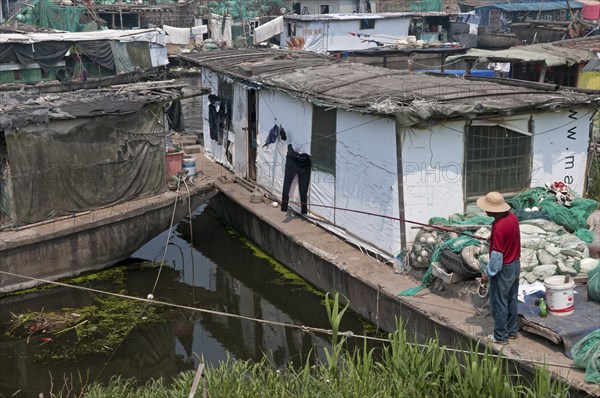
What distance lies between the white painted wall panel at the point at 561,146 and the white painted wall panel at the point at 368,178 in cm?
224

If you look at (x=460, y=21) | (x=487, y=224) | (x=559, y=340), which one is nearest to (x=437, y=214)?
(x=487, y=224)

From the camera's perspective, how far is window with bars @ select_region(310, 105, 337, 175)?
12.1m

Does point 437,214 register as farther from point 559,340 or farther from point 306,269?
point 559,340

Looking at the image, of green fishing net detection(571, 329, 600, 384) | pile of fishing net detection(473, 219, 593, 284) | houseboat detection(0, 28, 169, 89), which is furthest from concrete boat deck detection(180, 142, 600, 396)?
houseboat detection(0, 28, 169, 89)

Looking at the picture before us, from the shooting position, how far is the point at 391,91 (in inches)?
440

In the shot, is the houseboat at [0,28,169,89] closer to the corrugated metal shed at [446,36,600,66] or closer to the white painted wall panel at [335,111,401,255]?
the corrugated metal shed at [446,36,600,66]

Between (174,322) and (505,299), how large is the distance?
5.37m

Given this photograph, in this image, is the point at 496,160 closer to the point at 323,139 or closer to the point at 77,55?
the point at 323,139

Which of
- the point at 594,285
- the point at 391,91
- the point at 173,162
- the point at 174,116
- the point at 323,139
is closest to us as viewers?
the point at 594,285

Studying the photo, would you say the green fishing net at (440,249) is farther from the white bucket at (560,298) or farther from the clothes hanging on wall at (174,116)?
the clothes hanging on wall at (174,116)

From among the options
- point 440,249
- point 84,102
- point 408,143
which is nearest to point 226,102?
point 84,102

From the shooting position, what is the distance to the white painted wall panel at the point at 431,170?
10.4 meters

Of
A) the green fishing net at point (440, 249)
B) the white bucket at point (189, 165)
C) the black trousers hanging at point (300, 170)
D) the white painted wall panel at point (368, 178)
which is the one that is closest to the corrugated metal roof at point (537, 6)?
the white bucket at point (189, 165)

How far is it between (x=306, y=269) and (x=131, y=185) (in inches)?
135
